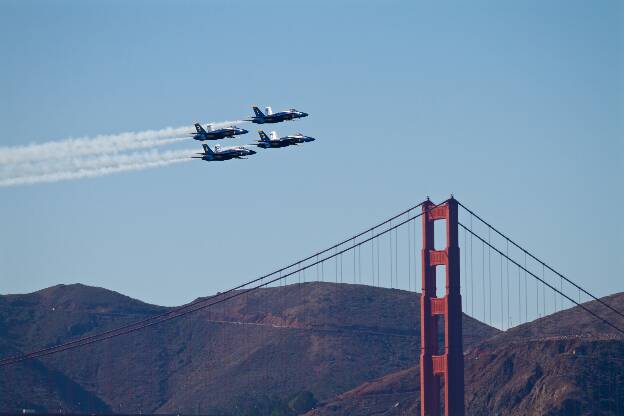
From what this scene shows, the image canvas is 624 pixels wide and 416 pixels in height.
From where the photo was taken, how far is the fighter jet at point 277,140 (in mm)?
145125

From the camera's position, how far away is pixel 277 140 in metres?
147

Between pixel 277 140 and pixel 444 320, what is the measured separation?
2435cm

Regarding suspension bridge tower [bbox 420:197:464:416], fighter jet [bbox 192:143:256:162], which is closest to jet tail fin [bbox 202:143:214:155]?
fighter jet [bbox 192:143:256:162]

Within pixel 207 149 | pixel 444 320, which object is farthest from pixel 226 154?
pixel 444 320

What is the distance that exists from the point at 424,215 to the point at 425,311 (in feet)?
33.7

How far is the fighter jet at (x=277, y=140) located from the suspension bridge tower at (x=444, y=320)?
18.5 m

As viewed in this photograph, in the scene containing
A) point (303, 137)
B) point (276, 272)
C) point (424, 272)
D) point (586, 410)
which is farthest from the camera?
point (586, 410)

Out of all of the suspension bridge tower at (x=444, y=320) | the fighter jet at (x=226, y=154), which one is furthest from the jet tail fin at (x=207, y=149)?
the suspension bridge tower at (x=444, y=320)

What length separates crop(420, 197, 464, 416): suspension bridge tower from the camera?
148m

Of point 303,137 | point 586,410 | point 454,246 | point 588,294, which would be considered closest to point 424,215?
point 454,246

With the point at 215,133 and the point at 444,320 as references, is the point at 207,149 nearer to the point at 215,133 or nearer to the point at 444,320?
the point at 215,133

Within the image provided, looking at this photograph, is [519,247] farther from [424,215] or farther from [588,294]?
[424,215]

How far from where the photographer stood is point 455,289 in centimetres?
15275

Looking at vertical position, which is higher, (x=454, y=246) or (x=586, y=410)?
(x=454, y=246)
